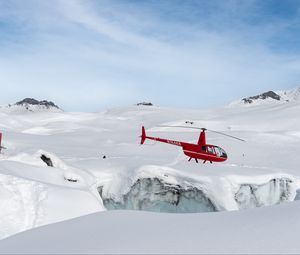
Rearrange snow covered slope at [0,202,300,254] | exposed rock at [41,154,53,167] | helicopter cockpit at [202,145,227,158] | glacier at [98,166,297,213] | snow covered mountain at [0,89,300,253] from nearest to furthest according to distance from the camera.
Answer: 1. snow covered slope at [0,202,300,254]
2. snow covered mountain at [0,89,300,253]
3. exposed rock at [41,154,53,167]
4. glacier at [98,166,297,213]
5. helicopter cockpit at [202,145,227,158]

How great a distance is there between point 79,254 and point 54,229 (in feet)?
5.51

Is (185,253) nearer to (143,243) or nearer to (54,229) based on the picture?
(143,243)

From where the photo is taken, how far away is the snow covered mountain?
512 cm

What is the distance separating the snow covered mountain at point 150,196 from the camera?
5125 millimetres

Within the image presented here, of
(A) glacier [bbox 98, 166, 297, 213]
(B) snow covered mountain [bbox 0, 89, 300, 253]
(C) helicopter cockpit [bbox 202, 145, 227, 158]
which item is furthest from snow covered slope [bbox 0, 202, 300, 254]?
(C) helicopter cockpit [bbox 202, 145, 227, 158]

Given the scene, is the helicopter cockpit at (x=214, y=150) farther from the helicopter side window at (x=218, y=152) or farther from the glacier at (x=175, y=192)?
the glacier at (x=175, y=192)

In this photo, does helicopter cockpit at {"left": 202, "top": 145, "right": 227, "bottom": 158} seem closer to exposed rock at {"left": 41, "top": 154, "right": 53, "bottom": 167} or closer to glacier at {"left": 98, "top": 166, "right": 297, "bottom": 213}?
glacier at {"left": 98, "top": 166, "right": 297, "bottom": 213}

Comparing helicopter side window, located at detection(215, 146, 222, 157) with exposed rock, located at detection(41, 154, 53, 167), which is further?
helicopter side window, located at detection(215, 146, 222, 157)

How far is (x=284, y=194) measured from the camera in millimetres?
24578

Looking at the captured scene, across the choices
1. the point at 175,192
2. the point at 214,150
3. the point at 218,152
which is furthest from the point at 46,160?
the point at 218,152

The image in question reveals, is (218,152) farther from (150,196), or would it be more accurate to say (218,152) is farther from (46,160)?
(46,160)

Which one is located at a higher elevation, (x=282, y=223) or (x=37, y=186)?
(x=37, y=186)

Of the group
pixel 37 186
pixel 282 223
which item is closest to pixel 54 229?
pixel 282 223

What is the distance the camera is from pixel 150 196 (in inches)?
891
